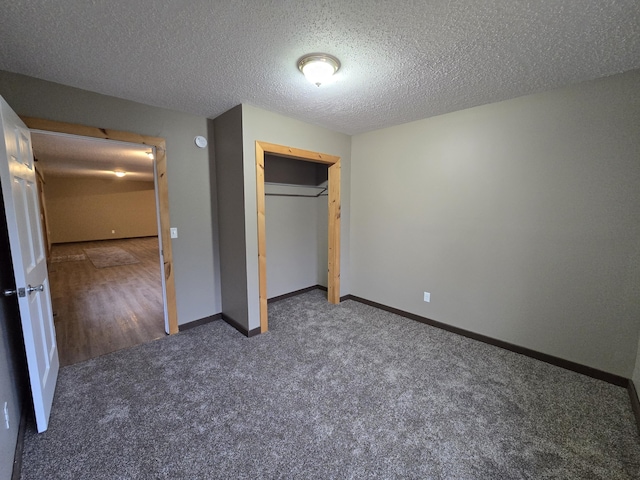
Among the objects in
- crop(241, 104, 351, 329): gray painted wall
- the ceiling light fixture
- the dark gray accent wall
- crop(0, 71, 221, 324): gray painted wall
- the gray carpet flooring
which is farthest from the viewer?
crop(241, 104, 351, 329): gray painted wall

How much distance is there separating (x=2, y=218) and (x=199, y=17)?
5.76ft

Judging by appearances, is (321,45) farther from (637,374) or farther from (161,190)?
(637,374)

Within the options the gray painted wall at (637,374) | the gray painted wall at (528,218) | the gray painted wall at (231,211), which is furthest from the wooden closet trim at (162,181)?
the gray painted wall at (637,374)

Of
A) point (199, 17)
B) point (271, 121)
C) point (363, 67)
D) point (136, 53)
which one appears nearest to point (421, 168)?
point (363, 67)

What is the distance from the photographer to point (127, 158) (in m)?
5.55

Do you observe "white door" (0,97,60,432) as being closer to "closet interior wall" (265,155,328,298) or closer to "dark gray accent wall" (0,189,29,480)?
"dark gray accent wall" (0,189,29,480)

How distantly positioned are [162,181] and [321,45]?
2.09m

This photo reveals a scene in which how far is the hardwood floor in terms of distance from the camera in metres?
2.87

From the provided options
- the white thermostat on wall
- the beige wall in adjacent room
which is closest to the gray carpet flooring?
the white thermostat on wall

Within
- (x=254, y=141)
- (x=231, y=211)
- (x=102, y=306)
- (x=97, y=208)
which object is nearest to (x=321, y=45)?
(x=254, y=141)

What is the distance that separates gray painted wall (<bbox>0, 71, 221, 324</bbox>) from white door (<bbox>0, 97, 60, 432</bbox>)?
446 millimetres

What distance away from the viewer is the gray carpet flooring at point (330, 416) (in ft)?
4.93

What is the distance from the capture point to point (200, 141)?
3.08 meters

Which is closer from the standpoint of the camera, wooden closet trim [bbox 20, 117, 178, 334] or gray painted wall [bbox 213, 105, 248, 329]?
wooden closet trim [bbox 20, 117, 178, 334]
